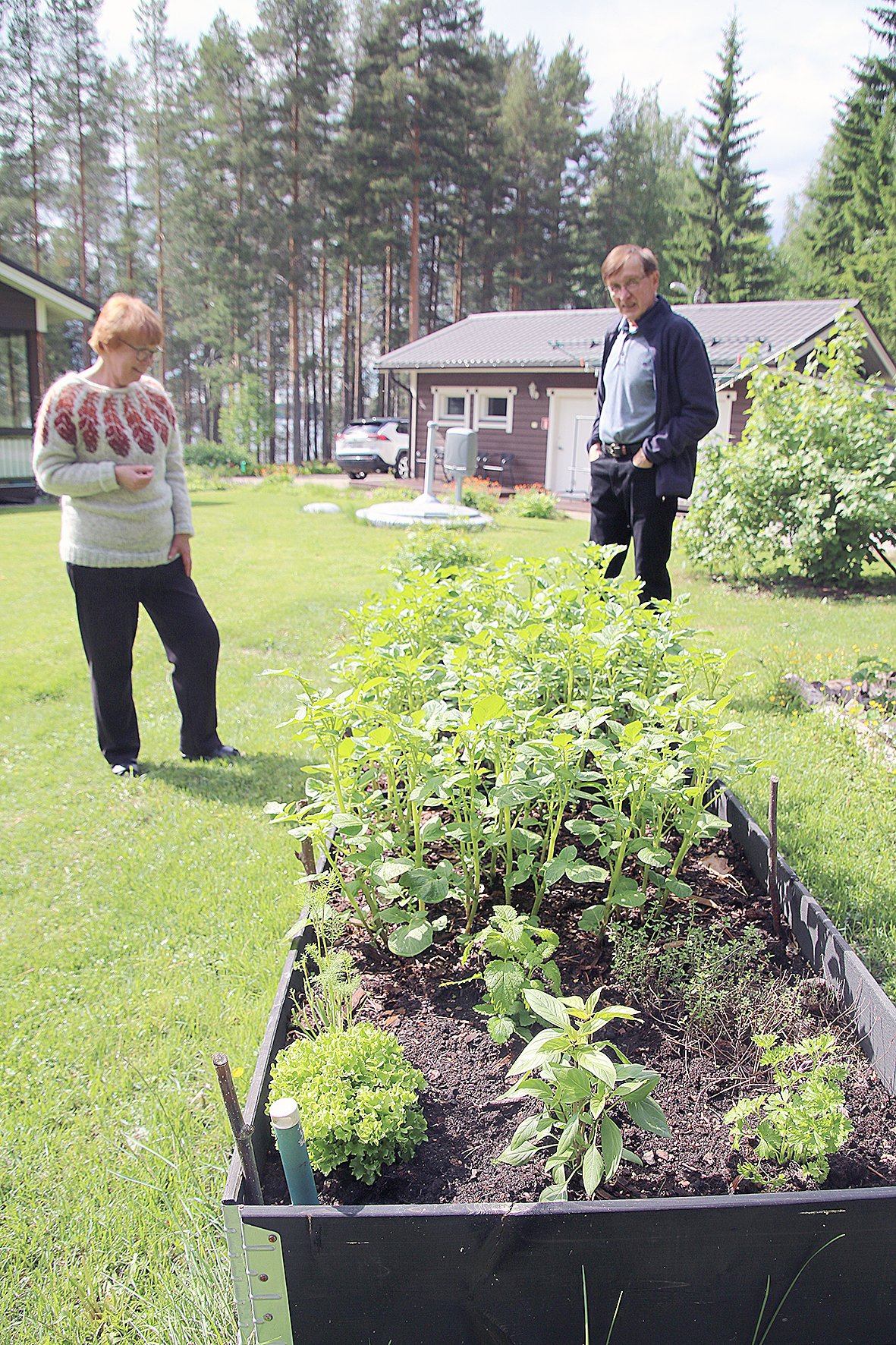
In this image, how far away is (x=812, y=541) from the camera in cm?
671

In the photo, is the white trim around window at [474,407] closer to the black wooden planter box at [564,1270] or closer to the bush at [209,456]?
the bush at [209,456]

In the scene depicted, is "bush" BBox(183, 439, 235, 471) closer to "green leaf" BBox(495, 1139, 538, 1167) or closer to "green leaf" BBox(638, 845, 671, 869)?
"green leaf" BBox(638, 845, 671, 869)

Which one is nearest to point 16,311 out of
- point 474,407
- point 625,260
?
point 474,407

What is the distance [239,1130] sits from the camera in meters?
1.11

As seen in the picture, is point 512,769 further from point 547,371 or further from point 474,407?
point 474,407

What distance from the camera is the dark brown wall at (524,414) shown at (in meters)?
18.7

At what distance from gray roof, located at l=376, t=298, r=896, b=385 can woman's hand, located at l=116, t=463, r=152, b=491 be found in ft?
43.1

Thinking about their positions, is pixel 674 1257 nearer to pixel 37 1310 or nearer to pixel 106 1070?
pixel 37 1310

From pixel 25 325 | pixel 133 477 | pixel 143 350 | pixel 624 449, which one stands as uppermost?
pixel 25 325

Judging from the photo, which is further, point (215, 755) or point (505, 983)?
point (215, 755)

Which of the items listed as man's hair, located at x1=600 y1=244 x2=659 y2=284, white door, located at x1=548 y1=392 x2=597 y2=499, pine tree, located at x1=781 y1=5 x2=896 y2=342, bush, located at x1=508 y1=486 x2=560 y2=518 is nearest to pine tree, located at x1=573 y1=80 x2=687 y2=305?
pine tree, located at x1=781 y1=5 x2=896 y2=342

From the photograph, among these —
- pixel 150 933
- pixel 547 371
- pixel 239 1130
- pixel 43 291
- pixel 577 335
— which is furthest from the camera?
pixel 577 335

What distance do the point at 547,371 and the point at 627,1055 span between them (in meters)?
18.9

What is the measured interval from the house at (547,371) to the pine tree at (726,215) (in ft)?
37.7
